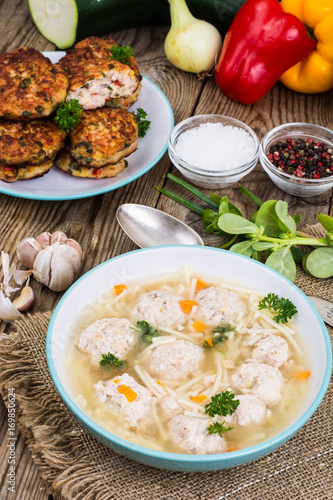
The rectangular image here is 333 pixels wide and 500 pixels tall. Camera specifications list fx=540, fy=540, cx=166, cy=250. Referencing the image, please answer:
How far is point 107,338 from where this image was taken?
6.27ft

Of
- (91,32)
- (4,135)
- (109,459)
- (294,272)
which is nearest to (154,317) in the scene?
(109,459)

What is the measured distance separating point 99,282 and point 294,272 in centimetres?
86

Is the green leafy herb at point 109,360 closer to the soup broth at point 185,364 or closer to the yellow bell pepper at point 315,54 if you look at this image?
the soup broth at point 185,364

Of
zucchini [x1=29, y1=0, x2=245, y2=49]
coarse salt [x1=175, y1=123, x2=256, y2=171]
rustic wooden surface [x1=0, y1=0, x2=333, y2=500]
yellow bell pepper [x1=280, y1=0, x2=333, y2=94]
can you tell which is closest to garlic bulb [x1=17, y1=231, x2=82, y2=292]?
rustic wooden surface [x1=0, y1=0, x2=333, y2=500]

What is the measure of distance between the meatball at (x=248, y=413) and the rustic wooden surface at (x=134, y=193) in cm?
73

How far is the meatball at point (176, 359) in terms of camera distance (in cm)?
185

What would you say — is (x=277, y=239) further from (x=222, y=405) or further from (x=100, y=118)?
(x=100, y=118)

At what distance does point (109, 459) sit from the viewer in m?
1.86

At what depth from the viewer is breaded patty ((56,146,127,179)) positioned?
2.74 m

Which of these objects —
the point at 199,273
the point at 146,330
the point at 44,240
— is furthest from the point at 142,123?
the point at 146,330

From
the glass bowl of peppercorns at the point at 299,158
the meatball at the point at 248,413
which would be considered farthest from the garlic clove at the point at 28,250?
the glass bowl of peppercorns at the point at 299,158

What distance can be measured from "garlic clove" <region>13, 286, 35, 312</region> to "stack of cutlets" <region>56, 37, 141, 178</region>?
2.27ft

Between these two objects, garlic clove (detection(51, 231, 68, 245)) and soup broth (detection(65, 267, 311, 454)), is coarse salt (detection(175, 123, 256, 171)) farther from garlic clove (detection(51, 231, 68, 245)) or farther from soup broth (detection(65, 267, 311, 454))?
soup broth (detection(65, 267, 311, 454))

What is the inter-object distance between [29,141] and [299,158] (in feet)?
4.74
